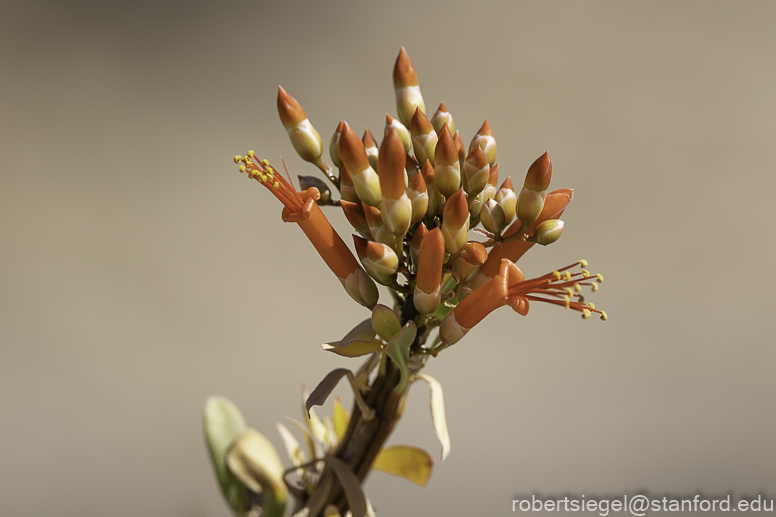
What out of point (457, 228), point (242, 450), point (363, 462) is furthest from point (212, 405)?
point (457, 228)

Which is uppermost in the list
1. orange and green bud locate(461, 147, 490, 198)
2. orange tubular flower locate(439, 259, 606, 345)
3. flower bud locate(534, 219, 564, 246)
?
orange and green bud locate(461, 147, 490, 198)

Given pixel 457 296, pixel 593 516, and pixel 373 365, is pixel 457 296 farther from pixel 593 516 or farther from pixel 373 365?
pixel 593 516

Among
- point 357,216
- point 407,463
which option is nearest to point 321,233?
point 357,216

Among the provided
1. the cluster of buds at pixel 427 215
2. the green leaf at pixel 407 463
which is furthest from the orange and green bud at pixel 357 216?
the green leaf at pixel 407 463

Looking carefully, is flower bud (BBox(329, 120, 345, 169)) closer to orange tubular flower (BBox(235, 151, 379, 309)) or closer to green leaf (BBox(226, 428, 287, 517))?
orange tubular flower (BBox(235, 151, 379, 309))

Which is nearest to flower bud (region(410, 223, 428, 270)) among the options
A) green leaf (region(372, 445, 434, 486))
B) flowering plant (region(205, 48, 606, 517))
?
flowering plant (region(205, 48, 606, 517))

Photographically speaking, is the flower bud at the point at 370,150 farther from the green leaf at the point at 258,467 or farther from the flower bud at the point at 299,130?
the green leaf at the point at 258,467
